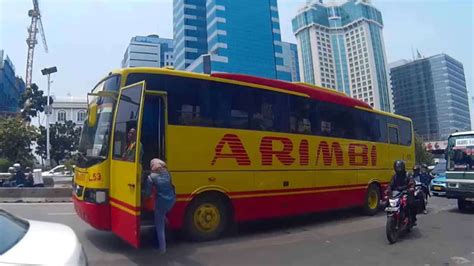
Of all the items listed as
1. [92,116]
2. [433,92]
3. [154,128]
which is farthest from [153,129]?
[433,92]

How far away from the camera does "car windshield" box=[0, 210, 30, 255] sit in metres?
3.14

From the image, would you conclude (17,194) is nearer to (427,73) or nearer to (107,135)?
(107,135)

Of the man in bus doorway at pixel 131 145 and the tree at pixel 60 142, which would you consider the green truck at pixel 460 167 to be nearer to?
the man in bus doorway at pixel 131 145

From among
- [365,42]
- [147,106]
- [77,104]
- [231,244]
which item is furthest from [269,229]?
[77,104]

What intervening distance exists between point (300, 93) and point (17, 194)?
10797mm

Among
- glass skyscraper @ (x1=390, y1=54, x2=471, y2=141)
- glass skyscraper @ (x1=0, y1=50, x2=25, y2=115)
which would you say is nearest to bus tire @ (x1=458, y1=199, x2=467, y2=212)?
glass skyscraper @ (x1=390, y1=54, x2=471, y2=141)

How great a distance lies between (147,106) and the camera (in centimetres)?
624

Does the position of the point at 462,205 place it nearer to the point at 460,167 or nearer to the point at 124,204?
the point at 460,167

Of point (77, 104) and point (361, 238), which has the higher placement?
point (77, 104)

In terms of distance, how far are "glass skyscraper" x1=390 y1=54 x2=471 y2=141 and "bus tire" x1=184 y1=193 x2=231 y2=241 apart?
6010 centimetres

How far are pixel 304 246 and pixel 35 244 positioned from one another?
475 centimetres

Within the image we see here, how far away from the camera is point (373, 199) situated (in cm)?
1103

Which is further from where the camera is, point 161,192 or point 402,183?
point 402,183

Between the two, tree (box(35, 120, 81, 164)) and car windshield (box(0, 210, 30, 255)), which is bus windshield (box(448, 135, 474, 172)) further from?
tree (box(35, 120, 81, 164))
